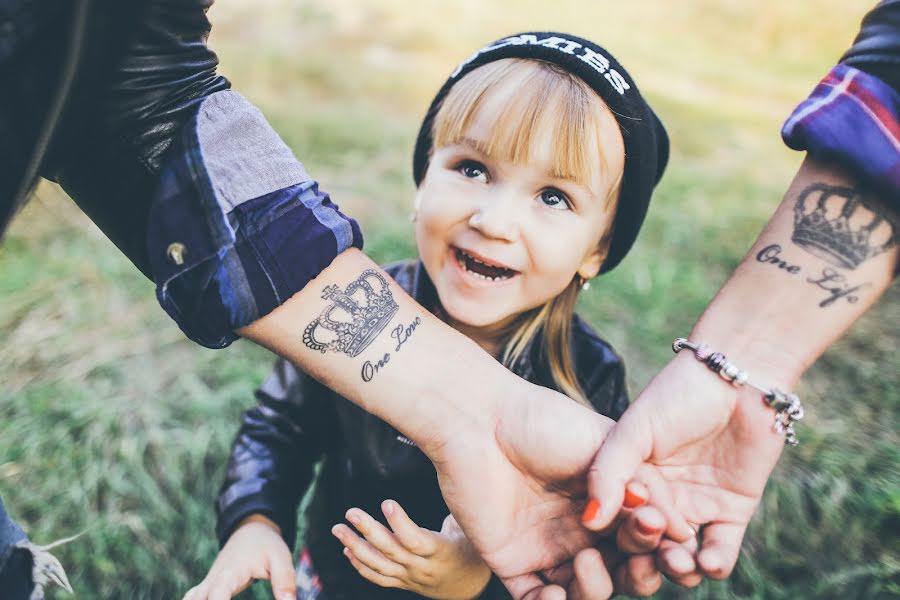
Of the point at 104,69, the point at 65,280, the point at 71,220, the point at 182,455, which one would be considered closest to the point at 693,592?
the point at 182,455

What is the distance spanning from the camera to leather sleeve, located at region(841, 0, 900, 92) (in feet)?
4.37

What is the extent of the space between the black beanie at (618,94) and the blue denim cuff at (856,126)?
40 centimetres

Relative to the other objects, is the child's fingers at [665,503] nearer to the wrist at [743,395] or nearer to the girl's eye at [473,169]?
the wrist at [743,395]

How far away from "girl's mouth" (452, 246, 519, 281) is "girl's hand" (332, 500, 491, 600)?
659mm

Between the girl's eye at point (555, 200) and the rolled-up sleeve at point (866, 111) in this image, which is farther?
the girl's eye at point (555, 200)

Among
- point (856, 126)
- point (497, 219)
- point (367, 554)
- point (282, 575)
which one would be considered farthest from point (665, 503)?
point (282, 575)

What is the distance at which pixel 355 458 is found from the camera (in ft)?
6.22

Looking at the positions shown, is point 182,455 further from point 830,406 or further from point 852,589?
point 830,406

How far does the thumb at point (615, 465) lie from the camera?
127 cm

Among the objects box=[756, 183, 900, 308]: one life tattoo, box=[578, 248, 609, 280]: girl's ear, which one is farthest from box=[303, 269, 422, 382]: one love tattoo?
box=[756, 183, 900, 308]: one life tattoo

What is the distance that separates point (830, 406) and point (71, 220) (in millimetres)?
4321

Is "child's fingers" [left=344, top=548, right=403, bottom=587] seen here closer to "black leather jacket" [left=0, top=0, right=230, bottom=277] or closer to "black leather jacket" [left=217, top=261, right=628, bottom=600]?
"black leather jacket" [left=217, top=261, right=628, bottom=600]

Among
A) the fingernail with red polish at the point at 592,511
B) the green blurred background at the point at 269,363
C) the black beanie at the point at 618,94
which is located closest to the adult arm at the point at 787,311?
the fingernail with red polish at the point at 592,511

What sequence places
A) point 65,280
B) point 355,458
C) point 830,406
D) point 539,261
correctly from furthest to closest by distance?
point 65,280 < point 830,406 < point 355,458 < point 539,261
